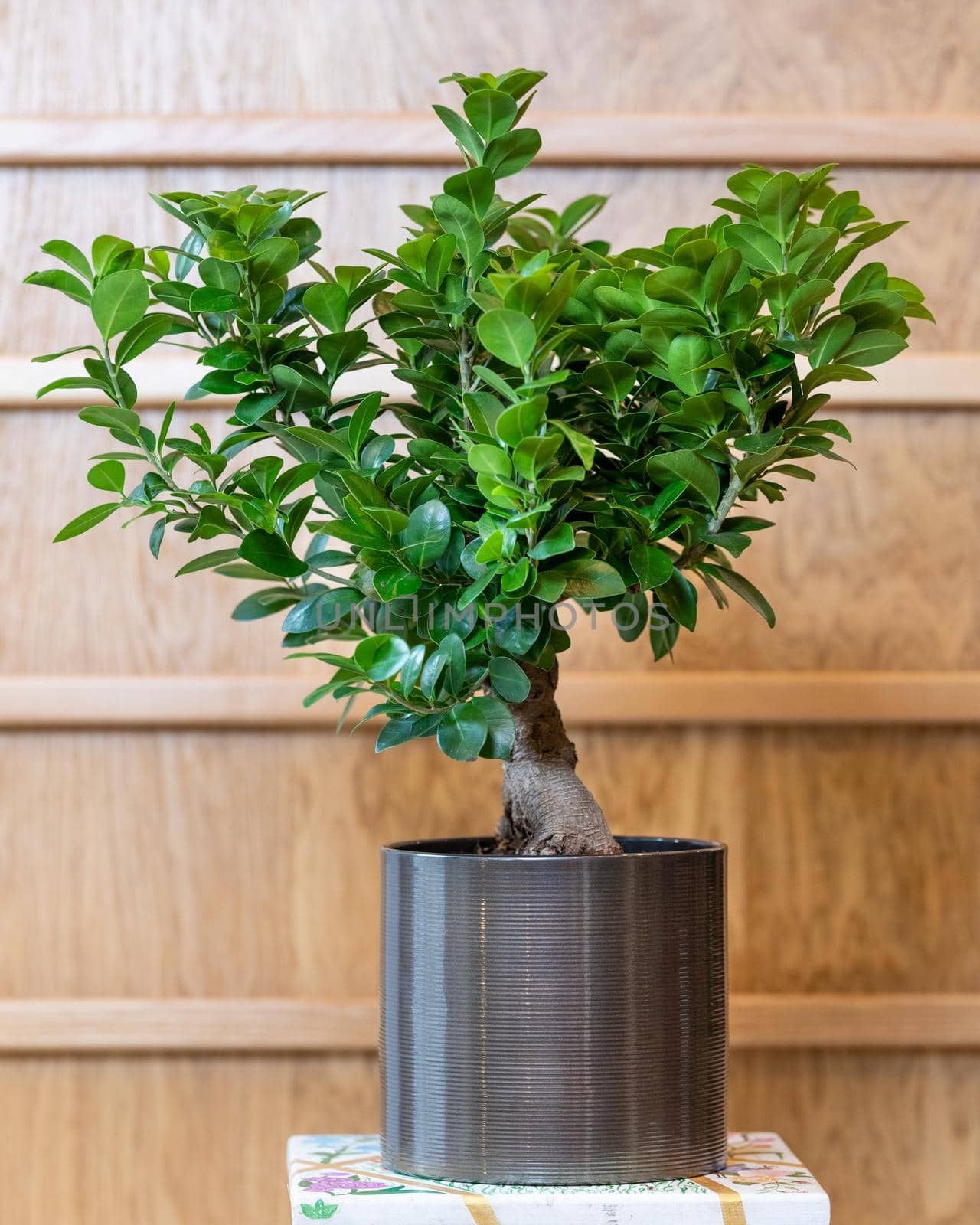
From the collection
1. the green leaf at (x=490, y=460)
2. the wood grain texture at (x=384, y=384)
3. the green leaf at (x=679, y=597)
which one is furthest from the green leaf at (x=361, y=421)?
the wood grain texture at (x=384, y=384)

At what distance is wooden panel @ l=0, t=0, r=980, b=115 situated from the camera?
114 centimetres

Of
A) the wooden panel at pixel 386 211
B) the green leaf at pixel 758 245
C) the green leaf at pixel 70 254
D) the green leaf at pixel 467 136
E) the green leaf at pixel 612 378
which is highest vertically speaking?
the wooden panel at pixel 386 211

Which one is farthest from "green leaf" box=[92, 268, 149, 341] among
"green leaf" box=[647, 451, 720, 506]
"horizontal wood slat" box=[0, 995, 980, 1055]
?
"horizontal wood slat" box=[0, 995, 980, 1055]

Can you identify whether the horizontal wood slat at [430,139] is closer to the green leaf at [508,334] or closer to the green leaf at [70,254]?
the green leaf at [70,254]

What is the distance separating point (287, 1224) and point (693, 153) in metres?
1.03

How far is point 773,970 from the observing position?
112 centimetres

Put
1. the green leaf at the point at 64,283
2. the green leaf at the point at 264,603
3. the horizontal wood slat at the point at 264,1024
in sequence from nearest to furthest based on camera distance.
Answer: the green leaf at the point at 64,283, the green leaf at the point at 264,603, the horizontal wood slat at the point at 264,1024

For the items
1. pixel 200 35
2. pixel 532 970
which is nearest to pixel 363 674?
pixel 532 970

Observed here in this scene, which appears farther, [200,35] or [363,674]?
[200,35]

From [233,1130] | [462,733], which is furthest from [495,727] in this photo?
[233,1130]

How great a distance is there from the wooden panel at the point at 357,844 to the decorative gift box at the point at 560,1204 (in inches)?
14.5

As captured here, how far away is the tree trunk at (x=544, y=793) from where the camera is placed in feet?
2.65

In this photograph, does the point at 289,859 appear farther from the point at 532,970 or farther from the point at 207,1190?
the point at 532,970

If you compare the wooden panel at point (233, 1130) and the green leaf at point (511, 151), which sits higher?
the green leaf at point (511, 151)
